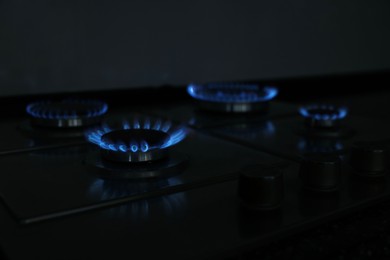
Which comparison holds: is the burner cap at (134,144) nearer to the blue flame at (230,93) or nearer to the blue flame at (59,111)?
the blue flame at (59,111)

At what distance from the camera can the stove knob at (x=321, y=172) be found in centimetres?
58

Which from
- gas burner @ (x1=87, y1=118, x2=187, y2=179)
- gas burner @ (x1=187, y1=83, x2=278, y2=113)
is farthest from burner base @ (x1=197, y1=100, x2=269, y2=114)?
gas burner @ (x1=87, y1=118, x2=187, y2=179)

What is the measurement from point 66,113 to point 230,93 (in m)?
0.42

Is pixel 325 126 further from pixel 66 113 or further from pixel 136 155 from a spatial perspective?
pixel 66 113

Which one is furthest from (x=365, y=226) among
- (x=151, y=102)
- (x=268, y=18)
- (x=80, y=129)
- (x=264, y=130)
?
(x=268, y=18)

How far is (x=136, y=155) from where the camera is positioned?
0.67 m

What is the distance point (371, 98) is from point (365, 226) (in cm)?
116

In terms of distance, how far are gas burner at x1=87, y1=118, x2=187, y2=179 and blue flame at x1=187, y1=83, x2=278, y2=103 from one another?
384 millimetres

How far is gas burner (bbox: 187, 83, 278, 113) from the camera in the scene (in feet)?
3.52

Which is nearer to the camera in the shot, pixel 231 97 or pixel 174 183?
pixel 174 183

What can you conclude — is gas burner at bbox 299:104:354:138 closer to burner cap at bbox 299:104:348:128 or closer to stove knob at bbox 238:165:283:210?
burner cap at bbox 299:104:348:128

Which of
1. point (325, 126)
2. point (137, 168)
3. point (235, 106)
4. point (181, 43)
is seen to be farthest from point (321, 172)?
point (181, 43)

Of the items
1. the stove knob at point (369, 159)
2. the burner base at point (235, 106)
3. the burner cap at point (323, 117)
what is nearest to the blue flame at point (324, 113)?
the burner cap at point (323, 117)

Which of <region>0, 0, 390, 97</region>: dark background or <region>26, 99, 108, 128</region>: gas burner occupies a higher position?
<region>0, 0, 390, 97</region>: dark background
